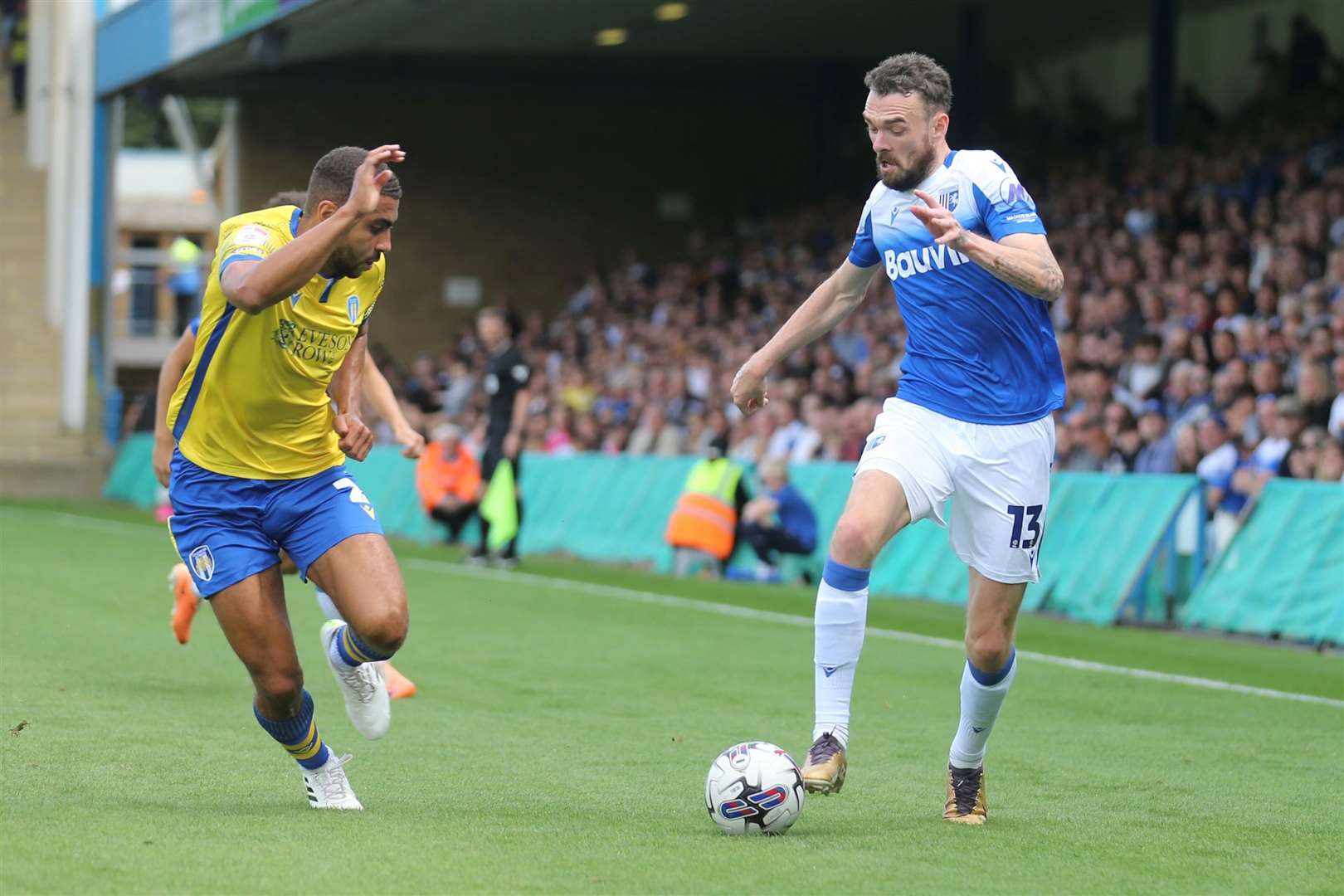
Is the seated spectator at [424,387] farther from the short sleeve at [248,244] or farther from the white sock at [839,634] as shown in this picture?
the white sock at [839,634]

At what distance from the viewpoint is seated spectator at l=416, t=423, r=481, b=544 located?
73.2ft

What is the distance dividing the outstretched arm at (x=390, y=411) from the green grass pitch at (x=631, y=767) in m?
1.18

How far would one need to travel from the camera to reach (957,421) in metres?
6.53

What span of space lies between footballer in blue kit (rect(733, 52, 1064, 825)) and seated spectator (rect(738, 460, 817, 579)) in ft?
34.7

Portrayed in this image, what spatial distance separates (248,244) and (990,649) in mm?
2616

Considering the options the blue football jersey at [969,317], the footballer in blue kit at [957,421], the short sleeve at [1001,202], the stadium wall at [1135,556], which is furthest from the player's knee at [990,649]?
the stadium wall at [1135,556]

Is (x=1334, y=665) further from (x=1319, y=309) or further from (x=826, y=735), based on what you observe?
(x=826, y=735)

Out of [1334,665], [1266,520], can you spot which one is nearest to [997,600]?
[1334,665]

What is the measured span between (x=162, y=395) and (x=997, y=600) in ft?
11.3

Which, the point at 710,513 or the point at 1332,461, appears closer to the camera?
the point at 1332,461

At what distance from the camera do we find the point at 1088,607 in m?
14.5

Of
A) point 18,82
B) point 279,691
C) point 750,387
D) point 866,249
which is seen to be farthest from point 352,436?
point 18,82

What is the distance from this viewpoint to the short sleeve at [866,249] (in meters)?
6.77

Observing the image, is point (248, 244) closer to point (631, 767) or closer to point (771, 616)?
point (631, 767)
